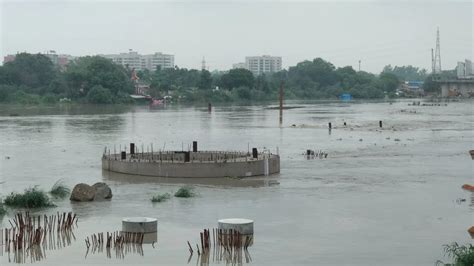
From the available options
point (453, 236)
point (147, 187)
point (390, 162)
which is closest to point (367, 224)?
point (453, 236)

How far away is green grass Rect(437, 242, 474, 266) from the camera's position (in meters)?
17.0

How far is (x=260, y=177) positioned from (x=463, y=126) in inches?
1899

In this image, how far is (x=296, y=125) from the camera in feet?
249

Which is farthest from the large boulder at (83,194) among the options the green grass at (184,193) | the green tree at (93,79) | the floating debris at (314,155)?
the green tree at (93,79)

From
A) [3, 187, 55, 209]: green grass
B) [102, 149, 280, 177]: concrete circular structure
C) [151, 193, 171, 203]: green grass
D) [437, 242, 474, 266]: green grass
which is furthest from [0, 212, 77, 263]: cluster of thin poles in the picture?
[102, 149, 280, 177]: concrete circular structure

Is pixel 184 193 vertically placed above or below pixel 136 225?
above

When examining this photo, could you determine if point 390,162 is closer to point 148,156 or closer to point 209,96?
point 148,156

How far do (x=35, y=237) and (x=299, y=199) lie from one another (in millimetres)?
11420

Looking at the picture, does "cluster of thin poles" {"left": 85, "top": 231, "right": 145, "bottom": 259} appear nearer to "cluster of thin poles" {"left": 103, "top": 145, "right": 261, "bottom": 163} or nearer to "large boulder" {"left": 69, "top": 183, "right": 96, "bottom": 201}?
"large boulder" {"left": 69, "top": 183, "right": 96, "bottom": 201}

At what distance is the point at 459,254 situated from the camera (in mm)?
18281

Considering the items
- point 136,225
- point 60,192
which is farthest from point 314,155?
point 136,225

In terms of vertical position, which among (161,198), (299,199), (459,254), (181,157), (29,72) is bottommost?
(459,254)

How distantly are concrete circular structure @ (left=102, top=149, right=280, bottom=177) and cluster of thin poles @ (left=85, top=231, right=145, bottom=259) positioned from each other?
1157 cm

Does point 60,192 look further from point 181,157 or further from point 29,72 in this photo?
point 29,72
